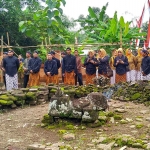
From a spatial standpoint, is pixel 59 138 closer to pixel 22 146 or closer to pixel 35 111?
pixel 22 146

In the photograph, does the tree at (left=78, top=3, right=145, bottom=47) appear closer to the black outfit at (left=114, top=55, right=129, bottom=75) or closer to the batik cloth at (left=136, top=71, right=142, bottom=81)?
the batik cloth at (left=136, top=71, right=142, bottom=81)

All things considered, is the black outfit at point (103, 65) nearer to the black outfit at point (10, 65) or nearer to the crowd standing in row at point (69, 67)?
the crowd standing in row at point (69, 67)

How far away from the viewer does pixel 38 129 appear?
5.71 metres

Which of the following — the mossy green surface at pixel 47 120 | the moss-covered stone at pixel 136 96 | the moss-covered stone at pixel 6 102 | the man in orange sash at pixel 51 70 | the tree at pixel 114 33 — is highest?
the tree at pixel 114 33

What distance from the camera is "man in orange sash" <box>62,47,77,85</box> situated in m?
A: 10.4

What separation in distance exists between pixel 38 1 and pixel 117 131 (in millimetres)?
15168

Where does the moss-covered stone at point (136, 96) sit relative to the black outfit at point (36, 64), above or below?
below

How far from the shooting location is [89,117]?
5.66 meters

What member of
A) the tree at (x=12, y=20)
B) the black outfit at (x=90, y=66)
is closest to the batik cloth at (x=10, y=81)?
the black outfit at (x=90, y=66)

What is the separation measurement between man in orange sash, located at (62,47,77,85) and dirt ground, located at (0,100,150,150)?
3.41 m

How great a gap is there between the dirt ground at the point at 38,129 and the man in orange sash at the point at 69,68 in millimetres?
3408

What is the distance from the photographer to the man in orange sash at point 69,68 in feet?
34.1

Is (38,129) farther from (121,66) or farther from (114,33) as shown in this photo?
(114,33)

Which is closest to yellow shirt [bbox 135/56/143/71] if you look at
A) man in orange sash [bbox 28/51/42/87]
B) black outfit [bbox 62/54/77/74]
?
black outfit [bbox 62/54/77/74]
